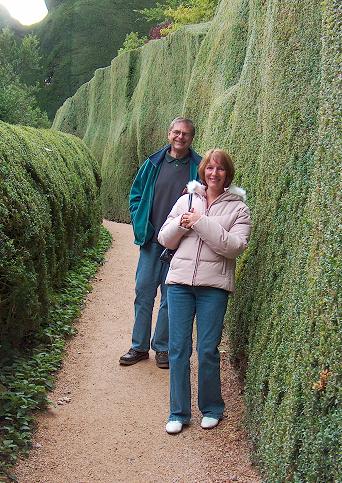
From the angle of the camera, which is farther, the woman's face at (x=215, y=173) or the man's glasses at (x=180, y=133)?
the man's glasses at (x=180, y=133)

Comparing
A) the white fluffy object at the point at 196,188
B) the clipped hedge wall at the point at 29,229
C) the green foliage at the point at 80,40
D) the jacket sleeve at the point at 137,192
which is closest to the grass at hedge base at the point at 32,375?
the clipped hedge wall at the point at 29,229

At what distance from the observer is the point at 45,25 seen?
38344 mm

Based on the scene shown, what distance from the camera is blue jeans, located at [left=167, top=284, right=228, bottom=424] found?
418cm

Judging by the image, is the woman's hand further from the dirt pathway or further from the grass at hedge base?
the grass at hedge base

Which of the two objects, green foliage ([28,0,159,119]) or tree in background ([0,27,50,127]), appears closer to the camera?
tree in background ([0,27,50,127])

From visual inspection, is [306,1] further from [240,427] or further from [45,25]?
[45,25]

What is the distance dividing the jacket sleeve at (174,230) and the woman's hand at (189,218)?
0.04 meters

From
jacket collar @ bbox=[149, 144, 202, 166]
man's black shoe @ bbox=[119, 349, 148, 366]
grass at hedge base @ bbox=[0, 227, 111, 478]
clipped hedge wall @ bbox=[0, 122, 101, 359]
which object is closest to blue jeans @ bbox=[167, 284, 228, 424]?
grass at hedge base @ bbox=[0, 227, 111, 478]

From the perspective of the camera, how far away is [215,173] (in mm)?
4281

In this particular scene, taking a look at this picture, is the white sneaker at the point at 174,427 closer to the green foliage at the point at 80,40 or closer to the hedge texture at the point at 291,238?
the hedge texture at the point at 291,238

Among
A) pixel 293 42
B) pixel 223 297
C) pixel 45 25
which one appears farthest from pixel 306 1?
pixel 45 25

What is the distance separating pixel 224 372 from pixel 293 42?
293 centimetres

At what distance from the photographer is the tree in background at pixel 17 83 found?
19.6 metres

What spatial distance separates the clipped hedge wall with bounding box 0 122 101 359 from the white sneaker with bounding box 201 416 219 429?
214cm
